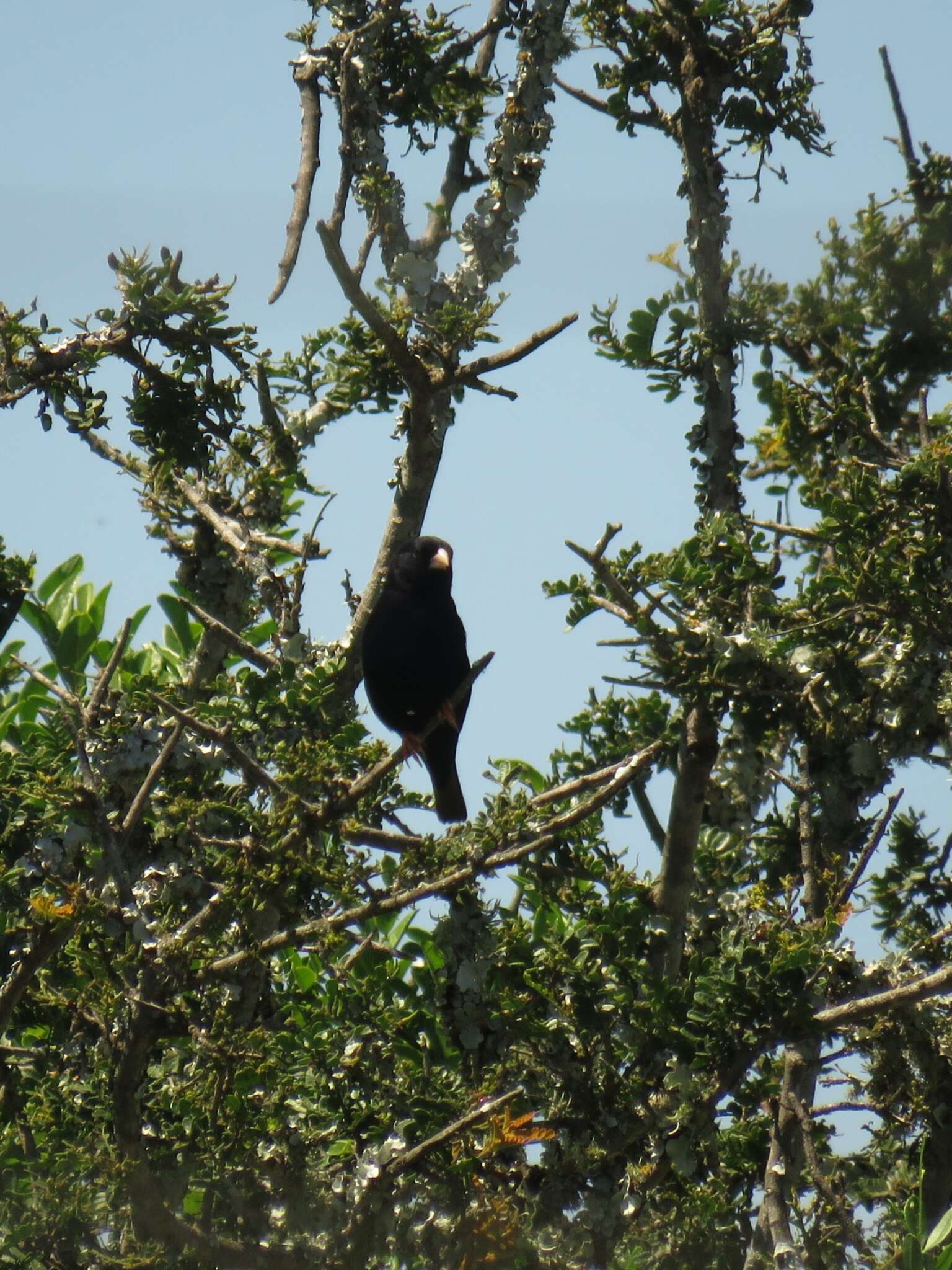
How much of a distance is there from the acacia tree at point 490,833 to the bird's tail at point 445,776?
3.80 feet

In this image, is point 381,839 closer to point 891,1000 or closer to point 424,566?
point 891,1000

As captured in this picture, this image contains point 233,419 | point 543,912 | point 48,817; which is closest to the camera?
point 48,817

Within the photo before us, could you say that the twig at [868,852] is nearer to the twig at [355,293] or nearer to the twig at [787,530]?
the twig at [787,530]

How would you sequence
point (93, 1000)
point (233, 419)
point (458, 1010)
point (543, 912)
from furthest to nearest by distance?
point (543, 912) < point (233, 419) < point (458, 1010) < point (93, 1000)

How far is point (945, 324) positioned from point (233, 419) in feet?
7.81

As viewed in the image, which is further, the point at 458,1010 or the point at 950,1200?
the point at 950,1200

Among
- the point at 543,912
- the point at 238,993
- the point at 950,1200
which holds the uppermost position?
the point at 543,912

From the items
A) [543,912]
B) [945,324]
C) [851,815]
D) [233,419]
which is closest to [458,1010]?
[543,912]

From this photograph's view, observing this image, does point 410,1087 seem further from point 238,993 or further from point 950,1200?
point 950,1200

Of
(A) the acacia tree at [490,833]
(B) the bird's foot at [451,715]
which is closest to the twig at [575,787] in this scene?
A: (A) the acacia tree at [490,833]

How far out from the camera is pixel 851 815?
4.08 meters

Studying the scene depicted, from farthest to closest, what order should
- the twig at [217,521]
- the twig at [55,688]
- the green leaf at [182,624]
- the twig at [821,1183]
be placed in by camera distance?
the green leaf at [182,624]
the twig at [217,521]
the twig at [821,1183]
the twig at [55,688]

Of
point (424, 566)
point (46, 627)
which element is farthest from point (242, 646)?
point (46, 627)

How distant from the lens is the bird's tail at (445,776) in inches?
227
